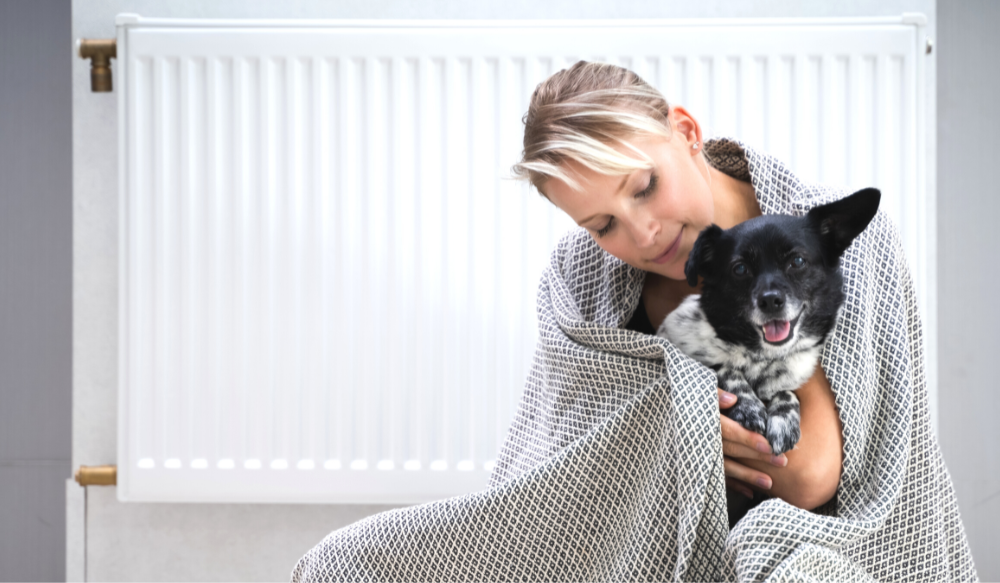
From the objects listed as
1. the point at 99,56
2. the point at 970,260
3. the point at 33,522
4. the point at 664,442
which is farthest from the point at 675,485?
the point at 33,522

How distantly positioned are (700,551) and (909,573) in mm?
253

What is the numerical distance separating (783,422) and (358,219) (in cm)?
96

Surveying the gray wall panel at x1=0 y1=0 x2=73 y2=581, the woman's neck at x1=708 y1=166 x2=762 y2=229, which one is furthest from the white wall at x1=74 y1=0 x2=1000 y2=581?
the woman's neck at x1=708 y1=166 x2=762 y2=229

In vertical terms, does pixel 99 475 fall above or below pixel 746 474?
below

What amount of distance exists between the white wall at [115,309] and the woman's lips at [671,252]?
2.70 feet

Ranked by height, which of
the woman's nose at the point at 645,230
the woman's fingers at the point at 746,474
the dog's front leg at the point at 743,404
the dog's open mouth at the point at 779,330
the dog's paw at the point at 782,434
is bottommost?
the woman's fingers at the point at 746,474

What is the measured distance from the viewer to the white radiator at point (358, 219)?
1.40m

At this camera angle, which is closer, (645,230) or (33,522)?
(645,230)

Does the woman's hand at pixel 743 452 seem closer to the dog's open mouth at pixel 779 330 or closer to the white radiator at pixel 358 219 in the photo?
the dog's open mouth at pixel 779 330

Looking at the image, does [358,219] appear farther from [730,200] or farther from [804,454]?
[804,454]

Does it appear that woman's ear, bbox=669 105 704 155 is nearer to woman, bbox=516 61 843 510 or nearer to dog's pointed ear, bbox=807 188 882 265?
woman, bbox=516 61 843 510

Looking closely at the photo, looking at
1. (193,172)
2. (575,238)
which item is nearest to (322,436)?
(193,172)

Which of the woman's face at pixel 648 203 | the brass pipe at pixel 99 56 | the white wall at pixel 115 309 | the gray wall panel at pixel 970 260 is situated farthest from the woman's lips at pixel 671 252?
the brass pipe at pixel 99 56

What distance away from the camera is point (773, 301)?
0.69 metres
